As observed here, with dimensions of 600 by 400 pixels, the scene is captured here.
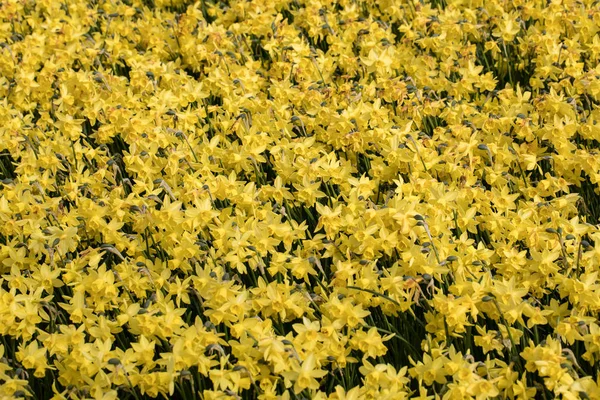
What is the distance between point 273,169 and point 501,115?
1.35 m

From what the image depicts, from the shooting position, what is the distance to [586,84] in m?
4.66

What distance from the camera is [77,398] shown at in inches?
125

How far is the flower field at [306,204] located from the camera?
10.6 ft

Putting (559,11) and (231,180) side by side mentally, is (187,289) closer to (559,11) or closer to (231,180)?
(231,180)

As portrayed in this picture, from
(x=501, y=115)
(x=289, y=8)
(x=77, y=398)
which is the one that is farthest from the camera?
(x=289, y=8)

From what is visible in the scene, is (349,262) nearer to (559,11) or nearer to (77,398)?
(77,398)

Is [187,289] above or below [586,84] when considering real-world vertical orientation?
below

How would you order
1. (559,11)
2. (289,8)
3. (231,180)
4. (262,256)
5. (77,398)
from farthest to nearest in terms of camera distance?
1. (289,8)
2. (559,11)
3. (231,180)
4. (262,256)
5. (77,398)

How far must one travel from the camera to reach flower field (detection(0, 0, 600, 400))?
3.23 metres

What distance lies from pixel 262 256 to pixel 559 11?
2.95 meters

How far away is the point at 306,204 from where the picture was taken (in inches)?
161

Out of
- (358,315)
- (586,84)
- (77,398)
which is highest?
(586,84)

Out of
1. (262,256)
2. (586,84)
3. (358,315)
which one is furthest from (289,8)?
(358,315)

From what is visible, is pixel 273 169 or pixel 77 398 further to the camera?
pixel 273 169
